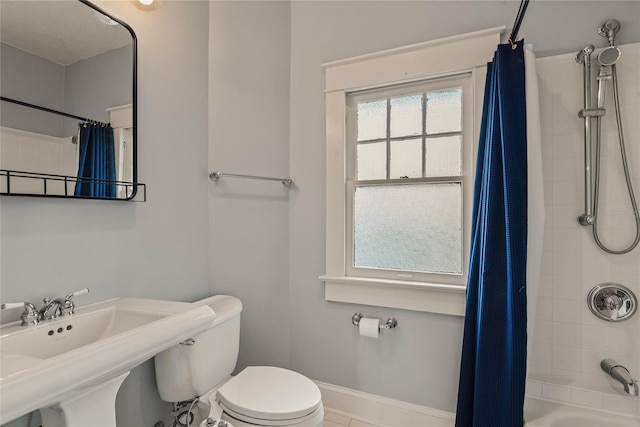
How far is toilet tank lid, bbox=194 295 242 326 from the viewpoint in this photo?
1.48 m

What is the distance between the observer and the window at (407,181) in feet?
5.42

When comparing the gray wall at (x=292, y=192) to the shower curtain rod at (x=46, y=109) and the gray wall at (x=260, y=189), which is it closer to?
the gray wall at (x=260, y=189)

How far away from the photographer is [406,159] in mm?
1753

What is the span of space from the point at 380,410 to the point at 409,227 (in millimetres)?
1016

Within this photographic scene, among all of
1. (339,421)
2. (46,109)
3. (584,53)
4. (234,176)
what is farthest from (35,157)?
(584,53)

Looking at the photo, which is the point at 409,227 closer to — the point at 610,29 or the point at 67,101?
the point at 610,29

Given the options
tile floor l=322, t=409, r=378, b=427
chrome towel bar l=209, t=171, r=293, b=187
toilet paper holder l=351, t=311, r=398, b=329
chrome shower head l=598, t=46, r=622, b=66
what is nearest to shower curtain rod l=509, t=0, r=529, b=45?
chrome shower head l=598, t=46, r=622, b=66

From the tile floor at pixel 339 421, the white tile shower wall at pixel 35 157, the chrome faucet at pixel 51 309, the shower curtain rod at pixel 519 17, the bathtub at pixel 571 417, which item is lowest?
the tile floor at pixel 339 421

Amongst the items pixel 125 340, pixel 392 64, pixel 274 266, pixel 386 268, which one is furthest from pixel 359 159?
pixel 125 340

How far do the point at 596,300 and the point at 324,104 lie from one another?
1.63 m

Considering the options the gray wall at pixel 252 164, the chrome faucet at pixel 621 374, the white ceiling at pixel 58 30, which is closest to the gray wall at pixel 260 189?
the gray wall at pixel 252 164

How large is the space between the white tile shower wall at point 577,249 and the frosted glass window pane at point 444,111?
0.36 m

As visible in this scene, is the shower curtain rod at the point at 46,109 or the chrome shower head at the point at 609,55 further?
the chrome shower head at the point at 609,55

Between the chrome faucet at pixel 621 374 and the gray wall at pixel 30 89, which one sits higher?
the gray wall at pixel 30 89
